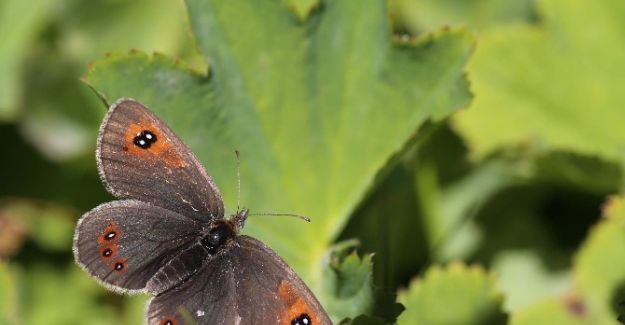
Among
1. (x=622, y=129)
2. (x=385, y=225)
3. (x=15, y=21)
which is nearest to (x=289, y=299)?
(x=385, y=225)

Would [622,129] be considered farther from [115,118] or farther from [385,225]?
[115,118]

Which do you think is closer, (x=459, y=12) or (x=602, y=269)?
(x=602, y=269)

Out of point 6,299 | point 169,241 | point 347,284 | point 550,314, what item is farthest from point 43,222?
point 550,314

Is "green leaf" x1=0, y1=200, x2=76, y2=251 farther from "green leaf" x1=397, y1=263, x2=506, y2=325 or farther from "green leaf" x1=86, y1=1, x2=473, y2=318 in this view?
"green leaf" x1=397, y1=263, x2=506, y2=325

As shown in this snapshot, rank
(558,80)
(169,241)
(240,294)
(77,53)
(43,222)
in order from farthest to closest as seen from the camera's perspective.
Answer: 1. (77,53)
2. (43,222)
3. (558,80)
4. (169,241)
5. (240,294)

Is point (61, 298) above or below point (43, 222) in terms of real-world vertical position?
below

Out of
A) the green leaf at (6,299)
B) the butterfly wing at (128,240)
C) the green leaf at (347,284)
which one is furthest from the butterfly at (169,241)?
the green leaf at (6,299)

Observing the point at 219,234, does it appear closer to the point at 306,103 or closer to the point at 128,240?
the point at 128,240

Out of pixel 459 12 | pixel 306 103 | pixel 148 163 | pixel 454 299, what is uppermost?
pixel 459 12
